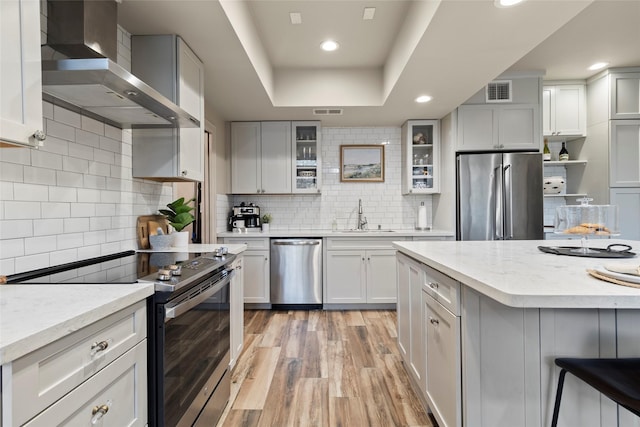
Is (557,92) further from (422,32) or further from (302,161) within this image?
(302,161)

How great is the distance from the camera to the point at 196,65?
229 cm

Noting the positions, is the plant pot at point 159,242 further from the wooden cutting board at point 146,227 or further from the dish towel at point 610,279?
the dish towel at point 610,279

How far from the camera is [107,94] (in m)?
1.41

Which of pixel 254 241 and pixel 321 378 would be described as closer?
pixel 321 378

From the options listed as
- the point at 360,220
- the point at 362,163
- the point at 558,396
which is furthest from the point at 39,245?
the point at 362,163

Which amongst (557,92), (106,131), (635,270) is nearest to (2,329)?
(106,131)

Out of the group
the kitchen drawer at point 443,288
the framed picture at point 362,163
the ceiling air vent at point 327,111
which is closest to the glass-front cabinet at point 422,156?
the framed picture at point 362,163

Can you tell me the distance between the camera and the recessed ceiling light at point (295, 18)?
247 centimetres

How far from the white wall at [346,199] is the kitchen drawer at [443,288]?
2581mm

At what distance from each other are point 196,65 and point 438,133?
2.94 meters

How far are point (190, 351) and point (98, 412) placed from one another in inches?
20.6

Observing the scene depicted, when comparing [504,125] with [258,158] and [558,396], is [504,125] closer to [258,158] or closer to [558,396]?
[258,158]

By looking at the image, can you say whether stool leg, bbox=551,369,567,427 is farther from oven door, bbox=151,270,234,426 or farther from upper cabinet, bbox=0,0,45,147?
upper cabinet, bbox=0,0,45,147

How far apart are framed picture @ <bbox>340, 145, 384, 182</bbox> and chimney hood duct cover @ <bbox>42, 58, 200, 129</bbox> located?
2647 millimetres
